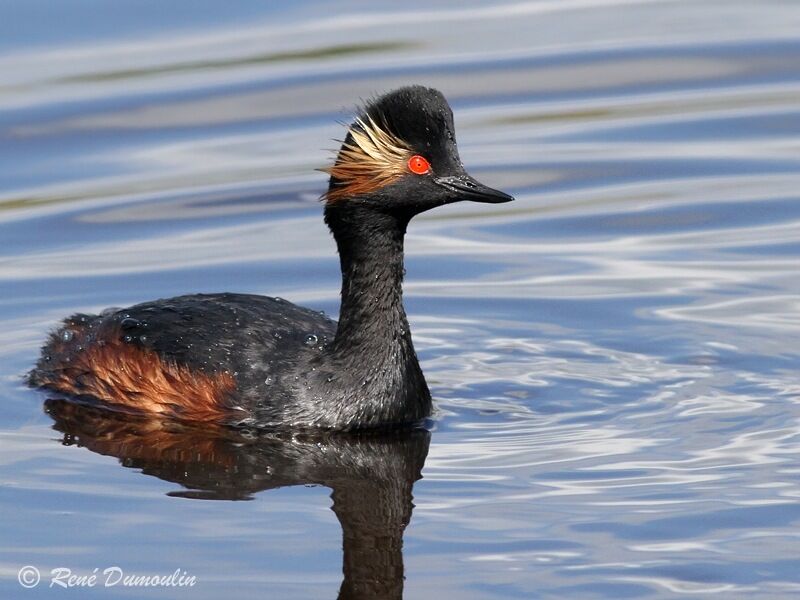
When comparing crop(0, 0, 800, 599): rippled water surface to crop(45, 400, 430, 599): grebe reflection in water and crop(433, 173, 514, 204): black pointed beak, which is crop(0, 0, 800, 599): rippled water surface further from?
crop(433, 173, 514, 204): black pointed beak

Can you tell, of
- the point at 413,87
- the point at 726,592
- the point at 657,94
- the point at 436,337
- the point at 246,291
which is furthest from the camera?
the point at 657,94

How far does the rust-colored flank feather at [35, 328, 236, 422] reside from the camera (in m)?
11.2

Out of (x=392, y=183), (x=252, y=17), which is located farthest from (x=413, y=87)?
(x=252, y=17)

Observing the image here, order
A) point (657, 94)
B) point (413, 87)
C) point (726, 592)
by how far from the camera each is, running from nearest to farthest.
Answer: point (726, 592) → point (413, 87) → point (657, 94)

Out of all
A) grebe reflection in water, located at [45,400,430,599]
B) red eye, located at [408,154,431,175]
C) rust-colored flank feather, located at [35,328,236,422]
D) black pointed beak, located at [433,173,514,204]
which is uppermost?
red eye, located at [408,154,431,175]

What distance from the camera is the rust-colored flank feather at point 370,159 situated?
1104 cm

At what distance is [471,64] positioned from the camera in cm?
1980

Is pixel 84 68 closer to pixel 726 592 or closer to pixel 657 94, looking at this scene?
pixel 657 94

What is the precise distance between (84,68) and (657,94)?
6062 millimetres

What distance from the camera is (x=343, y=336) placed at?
37.6ft

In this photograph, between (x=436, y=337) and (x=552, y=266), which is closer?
(x=436, y=337)

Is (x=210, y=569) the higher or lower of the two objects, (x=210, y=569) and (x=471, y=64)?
the lower

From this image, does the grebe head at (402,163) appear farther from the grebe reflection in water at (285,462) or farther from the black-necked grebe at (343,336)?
the grebe reflection in water at (285,462)

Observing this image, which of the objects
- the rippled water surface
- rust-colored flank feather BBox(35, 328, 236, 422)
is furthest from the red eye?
rust-colored flank feather BBox(35, 328, 236, 422)
